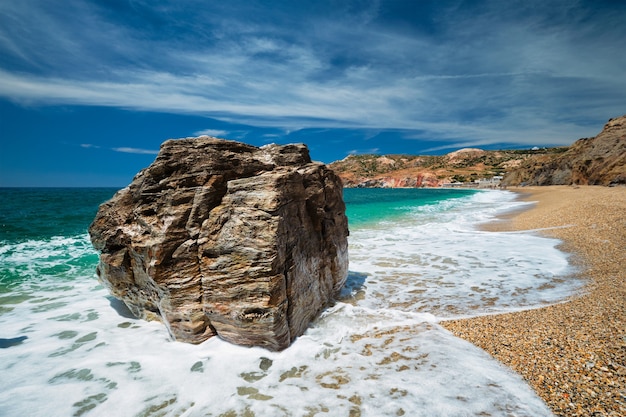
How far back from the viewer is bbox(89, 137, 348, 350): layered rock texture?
16.6ft

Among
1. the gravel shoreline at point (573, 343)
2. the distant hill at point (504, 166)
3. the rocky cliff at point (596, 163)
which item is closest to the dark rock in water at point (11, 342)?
the distant hill at point (504, 166)

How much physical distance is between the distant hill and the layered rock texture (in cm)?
323

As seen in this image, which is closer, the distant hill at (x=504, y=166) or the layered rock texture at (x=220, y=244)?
the layered rock texture at (x=220, y=244)

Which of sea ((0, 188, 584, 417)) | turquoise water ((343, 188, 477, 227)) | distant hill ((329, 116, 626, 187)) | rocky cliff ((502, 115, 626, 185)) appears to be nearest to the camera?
sea ((0, 188, 584, 417))

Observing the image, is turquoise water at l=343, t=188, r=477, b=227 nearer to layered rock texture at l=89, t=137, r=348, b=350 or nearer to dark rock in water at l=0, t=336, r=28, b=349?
layered rock texture at l=89, t=137, r=348, b=350

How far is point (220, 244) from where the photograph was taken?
207 inches

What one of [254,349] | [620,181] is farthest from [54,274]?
[620,181]

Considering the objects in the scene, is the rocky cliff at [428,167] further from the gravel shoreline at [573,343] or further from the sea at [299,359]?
the gravel shoreline at [573,343]

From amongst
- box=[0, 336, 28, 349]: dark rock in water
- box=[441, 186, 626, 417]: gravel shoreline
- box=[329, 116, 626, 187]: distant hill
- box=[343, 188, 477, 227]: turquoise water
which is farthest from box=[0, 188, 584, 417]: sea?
box=[343, 188, 477, 227]: turquoise water

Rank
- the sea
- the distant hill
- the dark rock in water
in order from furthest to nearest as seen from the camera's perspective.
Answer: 1. the distant hill
2. the dark rock in water
3. the sea

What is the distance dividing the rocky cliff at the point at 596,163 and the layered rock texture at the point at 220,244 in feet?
163

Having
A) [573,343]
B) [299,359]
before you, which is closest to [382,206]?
[573,343]

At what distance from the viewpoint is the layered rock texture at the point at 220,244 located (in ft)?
16.6

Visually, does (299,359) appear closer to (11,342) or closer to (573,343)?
(573,343)
